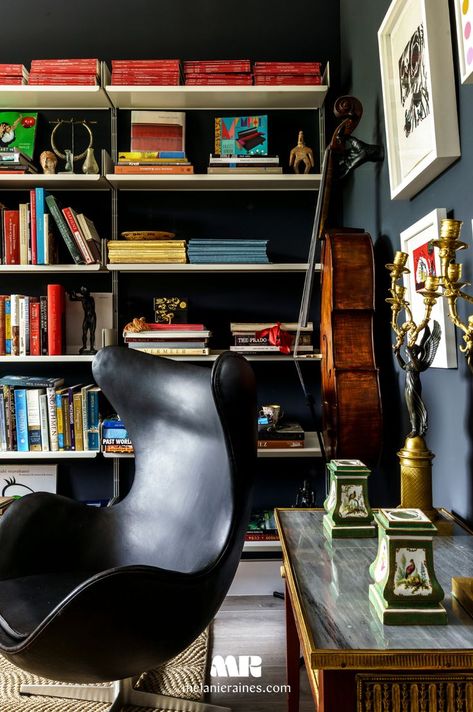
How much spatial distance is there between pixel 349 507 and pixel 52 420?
5.53 ft

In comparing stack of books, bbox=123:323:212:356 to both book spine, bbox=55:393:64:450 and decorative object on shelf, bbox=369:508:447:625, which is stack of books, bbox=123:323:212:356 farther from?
decorative object on shelf, bbox=369:508:447:625

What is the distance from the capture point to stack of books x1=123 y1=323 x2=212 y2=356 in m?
2.61

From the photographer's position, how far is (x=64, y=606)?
127 cm

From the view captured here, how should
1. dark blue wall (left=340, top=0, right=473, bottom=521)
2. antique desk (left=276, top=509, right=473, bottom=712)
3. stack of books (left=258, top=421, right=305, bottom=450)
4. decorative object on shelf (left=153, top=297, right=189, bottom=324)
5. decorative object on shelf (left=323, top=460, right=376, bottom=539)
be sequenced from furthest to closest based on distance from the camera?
decorative object on shelf (left=153, top=297, right=189, bottom=324)
stack of books (left=258, top=421, right=305, bottom=450)
dark blue wall (left=340, top=0, right=473, bottom=521)
decorative object on shelf (left=323, top=460, right=376, bottom=539)
antique desk (left=276, top=509, right=473, bottom=712)

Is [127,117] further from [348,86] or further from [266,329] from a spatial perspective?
[266,329]

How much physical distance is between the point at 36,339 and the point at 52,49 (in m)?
1.44

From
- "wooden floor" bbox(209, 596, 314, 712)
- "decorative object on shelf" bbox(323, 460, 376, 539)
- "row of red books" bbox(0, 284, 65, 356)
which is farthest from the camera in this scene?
"row of red books" bbox(0, 284, 65, 356)

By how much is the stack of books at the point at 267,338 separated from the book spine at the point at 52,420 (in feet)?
2.66

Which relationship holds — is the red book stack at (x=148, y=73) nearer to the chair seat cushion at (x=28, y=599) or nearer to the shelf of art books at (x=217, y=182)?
the shelf of art books at (x=217, y=182)

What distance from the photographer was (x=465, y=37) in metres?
1.34

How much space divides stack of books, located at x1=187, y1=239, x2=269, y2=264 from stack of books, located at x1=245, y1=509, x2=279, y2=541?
3.77 ft

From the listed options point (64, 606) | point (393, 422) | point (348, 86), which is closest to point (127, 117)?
point (348, 86)

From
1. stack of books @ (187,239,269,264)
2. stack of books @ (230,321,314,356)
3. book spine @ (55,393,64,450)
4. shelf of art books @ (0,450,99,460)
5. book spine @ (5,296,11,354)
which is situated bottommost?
shelf of art books @ (0,450,99,460)

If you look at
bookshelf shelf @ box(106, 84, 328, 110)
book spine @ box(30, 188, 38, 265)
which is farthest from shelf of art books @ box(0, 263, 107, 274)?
bookshelf shelf @ box(106, 84, 328, 110)
